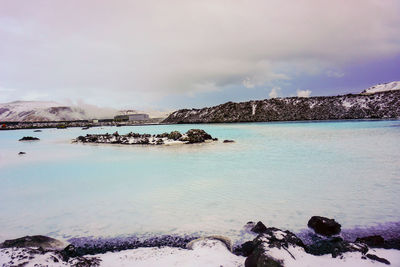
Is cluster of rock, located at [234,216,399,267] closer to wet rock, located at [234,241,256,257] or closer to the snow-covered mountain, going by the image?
wet rock, located at [234,241,256,257]

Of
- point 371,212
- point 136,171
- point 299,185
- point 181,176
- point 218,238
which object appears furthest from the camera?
point 136,171

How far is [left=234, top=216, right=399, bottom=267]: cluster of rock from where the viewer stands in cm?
325

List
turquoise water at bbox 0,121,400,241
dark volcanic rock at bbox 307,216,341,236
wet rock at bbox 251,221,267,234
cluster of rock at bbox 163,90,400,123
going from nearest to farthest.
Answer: dark volcanic rock at bbox 307,216,341,236 → wet rock at bbox 251,221,267,234 → turquoise water at bbox 0,121,400,241 → cluster of rock at bbox 163,90,400,123

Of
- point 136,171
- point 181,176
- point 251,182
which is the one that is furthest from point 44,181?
point 251,182

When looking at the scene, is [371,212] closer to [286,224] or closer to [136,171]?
[286,224]

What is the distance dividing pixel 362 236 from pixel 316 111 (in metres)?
74.8

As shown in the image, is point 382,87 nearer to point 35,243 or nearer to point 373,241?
point 373,241

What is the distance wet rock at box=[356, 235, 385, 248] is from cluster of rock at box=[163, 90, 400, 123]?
70868 mm

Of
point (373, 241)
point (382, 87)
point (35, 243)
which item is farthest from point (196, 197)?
point (382, 87)

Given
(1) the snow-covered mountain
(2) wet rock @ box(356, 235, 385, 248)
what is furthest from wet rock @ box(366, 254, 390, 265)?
(1) the snow-covered mountain

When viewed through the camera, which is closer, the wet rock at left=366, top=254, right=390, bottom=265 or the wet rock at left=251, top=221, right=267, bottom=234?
the wet rock at left=366, top=254, right=390, bottom=265

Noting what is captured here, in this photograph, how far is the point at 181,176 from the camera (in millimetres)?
8977

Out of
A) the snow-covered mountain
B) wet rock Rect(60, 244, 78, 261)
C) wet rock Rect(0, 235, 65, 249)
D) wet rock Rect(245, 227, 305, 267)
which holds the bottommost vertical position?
wet rock Rect(60, 244, 78, 261)

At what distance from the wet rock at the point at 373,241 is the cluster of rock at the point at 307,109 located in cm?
7087
